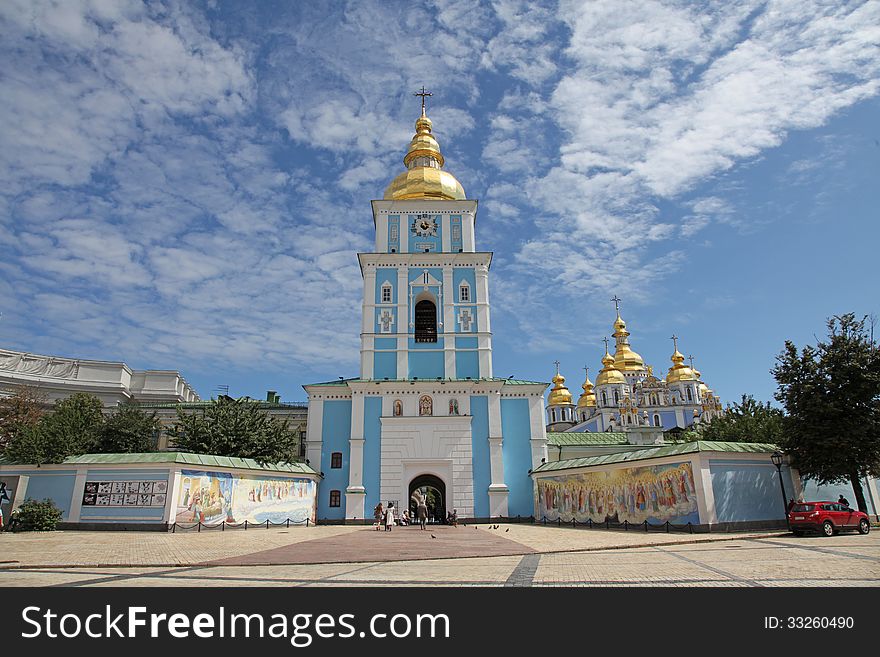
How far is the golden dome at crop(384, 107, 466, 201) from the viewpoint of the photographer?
1588 inches

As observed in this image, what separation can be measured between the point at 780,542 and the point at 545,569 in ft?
31.5

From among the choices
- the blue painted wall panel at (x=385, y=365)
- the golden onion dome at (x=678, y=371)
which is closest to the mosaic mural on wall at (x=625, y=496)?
the blue painted wall panel at (x=385, y=365)

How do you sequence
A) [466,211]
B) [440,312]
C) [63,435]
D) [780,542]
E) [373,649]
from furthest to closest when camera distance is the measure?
[466,211] < [440,312] < [63,435] < [780,542] < [373,649]

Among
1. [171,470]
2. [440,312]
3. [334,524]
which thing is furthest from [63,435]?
[440,312]

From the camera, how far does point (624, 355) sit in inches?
3174

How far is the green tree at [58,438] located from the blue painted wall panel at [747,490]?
1104 inches

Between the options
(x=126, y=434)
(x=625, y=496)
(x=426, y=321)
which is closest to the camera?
(x=625, y=496)

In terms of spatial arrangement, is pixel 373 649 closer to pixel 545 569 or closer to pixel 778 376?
pixel 545 569

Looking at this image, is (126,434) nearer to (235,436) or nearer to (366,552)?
(235,436)

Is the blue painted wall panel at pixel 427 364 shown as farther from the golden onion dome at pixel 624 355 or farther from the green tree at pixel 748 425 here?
the golden onion dome at pixel 624 355

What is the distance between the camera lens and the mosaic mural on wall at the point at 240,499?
82.1ft

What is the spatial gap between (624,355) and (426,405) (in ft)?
174

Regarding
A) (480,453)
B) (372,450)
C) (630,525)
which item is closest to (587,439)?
(480,453)

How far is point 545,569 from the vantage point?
36.6 ft
